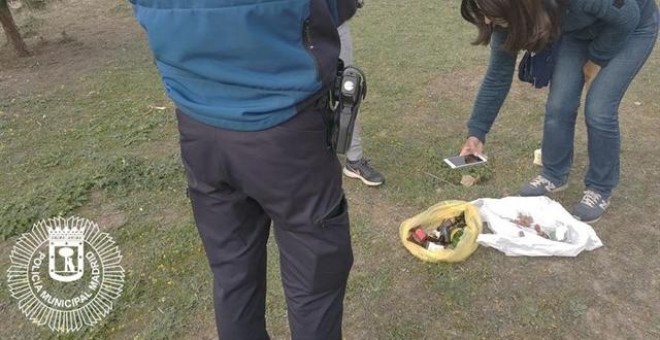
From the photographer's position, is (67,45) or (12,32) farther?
(67,45)

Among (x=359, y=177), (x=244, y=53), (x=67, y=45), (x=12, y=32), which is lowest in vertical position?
(x=67, y=45)

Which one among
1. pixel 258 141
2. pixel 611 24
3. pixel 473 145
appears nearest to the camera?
pixel 258 141

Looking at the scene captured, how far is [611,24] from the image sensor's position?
2498 mm

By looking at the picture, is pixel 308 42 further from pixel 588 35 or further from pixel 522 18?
pixel 588 35

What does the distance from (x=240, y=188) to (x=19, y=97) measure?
4.19 meters

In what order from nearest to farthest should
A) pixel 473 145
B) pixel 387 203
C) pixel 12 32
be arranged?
pixel 473 145, pixel 387 203, pixel 12 32

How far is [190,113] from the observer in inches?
61.3

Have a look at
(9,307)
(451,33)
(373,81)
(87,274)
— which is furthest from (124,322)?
(451,33)

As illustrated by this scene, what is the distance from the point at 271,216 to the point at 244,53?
1.72 ft

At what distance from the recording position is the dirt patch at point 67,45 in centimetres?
537

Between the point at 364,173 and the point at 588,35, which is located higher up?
the point at 588,35

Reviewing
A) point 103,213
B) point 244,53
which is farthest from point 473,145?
point 103,213

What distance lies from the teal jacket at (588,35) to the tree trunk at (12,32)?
467 cm

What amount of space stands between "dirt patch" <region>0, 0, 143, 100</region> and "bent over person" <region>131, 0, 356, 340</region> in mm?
4089
